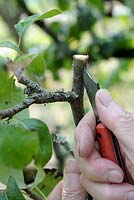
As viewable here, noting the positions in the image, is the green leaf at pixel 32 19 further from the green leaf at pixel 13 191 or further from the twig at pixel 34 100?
the green leaf at pixel 13 191

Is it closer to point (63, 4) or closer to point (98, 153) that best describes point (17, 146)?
point (98, 153)

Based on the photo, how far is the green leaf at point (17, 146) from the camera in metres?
0.66

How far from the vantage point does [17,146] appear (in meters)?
0.67

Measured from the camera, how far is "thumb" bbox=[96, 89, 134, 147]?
2.47ft

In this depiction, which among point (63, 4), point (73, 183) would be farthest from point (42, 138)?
point (63, 4)

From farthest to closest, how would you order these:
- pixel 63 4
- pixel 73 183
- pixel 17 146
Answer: pixel 63 4, pixel 73 183, pixel 17 146

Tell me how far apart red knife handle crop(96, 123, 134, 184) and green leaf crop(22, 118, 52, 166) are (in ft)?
0.24

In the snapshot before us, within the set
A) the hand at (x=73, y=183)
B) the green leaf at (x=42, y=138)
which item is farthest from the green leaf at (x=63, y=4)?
the green leaf at (x=42, y=138)

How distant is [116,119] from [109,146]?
4 centimetres

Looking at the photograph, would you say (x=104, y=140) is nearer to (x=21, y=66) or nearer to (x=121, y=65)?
→ (x=21, y=66)

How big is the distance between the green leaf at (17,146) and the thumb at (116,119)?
14cm

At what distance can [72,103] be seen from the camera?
747mm

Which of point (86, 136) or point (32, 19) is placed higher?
point (32, 19)

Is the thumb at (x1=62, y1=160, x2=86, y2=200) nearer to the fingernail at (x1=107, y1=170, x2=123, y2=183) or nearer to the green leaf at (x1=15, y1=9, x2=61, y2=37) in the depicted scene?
the fingernail at (x1=107, y1=170, x2=123, y2=183)
